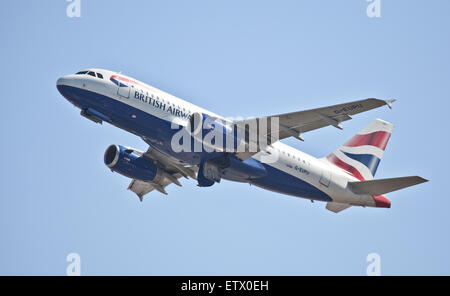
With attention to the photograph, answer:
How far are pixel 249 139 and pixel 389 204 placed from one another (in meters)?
9.72

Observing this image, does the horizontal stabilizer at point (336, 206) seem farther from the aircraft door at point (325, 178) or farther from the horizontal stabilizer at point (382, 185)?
the aircraft door at point (325, 178)

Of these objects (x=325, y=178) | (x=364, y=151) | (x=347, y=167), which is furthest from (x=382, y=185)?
(x=364, y=151)

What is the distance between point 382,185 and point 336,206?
3.51m

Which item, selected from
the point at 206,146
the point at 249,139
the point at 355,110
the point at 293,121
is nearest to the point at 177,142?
the point at 206,146

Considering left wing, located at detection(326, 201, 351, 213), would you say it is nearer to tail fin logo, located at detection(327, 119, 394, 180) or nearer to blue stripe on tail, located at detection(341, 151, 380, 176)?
tail fin logo, located at detection(327, 119, 394, 180)

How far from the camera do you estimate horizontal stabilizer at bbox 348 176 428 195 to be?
37.1 m

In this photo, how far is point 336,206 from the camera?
4134 centimetres

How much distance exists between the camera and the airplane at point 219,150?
3609 cm

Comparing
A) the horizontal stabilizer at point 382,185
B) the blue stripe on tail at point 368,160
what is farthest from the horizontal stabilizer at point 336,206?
the blue stripe on tail at point 368,160

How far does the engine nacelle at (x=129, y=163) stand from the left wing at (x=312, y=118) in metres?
6.93

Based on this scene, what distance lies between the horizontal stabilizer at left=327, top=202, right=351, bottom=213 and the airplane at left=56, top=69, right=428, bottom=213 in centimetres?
6

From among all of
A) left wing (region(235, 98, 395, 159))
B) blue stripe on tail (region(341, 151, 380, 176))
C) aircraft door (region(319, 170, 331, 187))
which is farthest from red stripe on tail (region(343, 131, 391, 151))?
left wing (region(235, 98, 395, 159))

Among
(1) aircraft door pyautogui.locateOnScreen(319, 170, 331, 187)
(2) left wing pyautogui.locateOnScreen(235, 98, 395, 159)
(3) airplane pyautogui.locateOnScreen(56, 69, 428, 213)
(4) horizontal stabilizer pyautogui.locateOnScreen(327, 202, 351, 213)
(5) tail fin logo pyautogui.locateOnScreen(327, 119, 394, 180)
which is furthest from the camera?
(5) tail fin logo pyautogui.locateOnScreen(327, 119, 394, 180)

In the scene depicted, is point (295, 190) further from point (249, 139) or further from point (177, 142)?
point (177, 142)
